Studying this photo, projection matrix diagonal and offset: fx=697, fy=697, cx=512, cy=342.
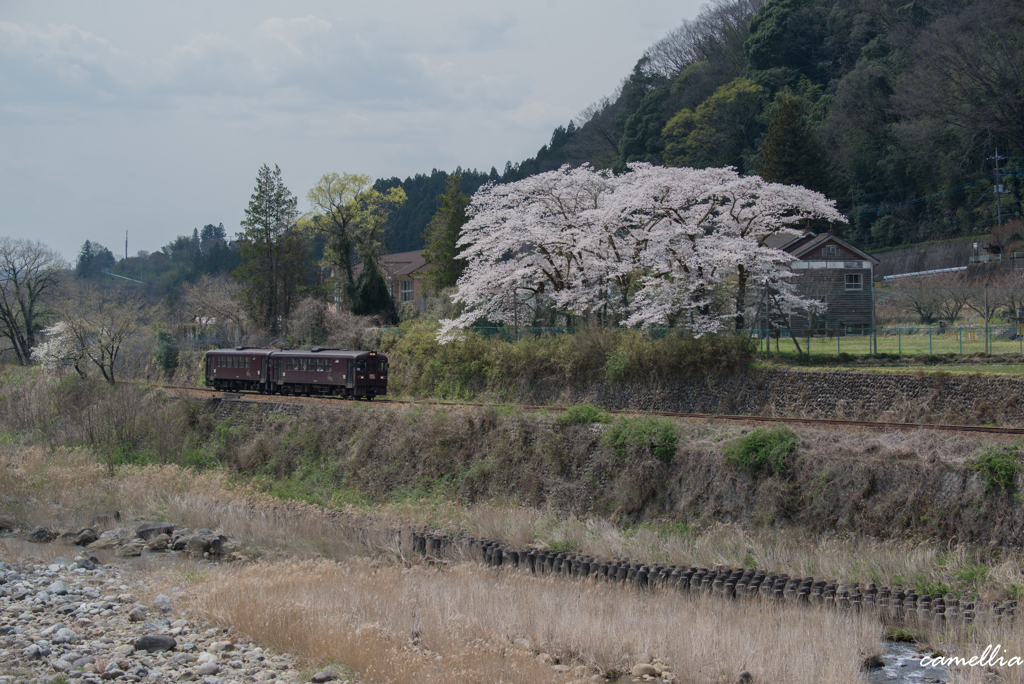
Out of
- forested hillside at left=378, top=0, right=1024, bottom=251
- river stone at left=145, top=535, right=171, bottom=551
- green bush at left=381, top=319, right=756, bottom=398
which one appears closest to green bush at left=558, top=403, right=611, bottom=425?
green bush at left=381, top=319, right=756, bottom=398

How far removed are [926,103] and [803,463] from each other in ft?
148

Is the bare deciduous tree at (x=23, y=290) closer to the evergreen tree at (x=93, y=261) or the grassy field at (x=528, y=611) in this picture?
the grassy field at (x=528, y=611)

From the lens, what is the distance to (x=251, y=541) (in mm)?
16328

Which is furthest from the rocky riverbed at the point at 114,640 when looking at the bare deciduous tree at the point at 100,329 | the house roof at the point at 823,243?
the house roof at the point at 823,243

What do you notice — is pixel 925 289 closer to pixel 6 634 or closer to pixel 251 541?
pixel 251 541

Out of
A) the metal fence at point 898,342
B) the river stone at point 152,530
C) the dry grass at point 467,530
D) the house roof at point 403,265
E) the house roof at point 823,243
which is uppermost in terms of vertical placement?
the house roof at point 403,265

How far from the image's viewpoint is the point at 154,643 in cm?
977

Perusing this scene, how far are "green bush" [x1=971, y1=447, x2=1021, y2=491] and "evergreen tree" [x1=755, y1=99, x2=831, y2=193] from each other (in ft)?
128

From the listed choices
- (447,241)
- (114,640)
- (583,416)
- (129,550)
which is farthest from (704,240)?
(114,640)

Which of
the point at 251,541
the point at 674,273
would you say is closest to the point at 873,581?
the point at 251,541

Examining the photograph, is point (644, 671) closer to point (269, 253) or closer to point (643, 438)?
point (643, 438)

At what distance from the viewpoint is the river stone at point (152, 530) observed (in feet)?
55.8

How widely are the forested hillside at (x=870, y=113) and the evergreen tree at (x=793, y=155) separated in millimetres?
95

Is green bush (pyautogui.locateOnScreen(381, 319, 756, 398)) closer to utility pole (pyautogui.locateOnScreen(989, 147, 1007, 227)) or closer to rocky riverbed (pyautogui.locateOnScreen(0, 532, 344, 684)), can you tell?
rocky riverbed (pyautogui.locateOnScreen(0, 532, 344, 684))
